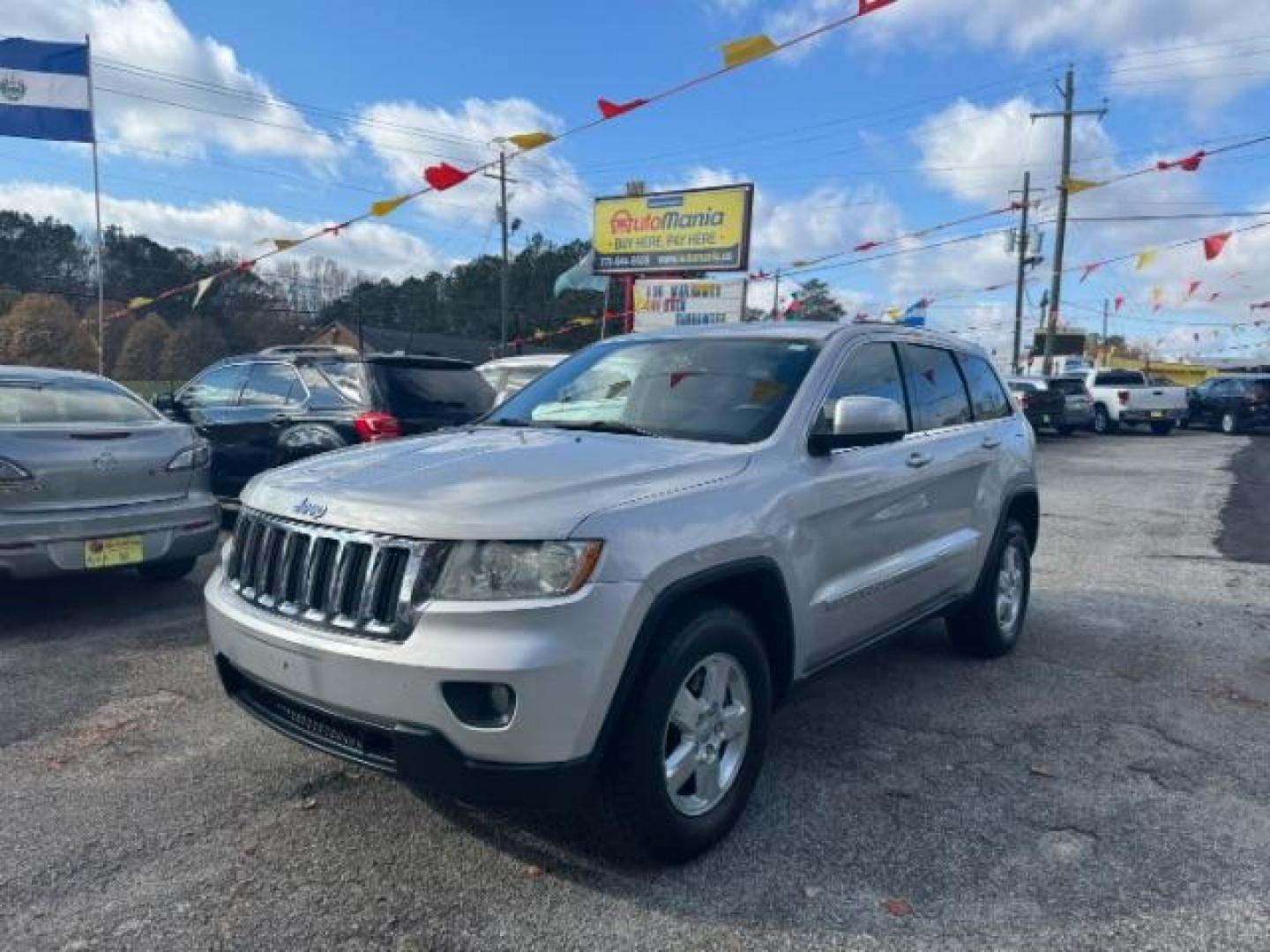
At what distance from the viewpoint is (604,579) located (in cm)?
265

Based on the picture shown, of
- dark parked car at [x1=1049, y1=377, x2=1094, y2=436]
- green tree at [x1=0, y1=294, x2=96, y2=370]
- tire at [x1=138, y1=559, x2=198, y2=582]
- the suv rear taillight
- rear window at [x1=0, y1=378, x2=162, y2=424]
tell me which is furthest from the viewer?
green tree at [x1=0, y1=294, x2=96, y2=370]

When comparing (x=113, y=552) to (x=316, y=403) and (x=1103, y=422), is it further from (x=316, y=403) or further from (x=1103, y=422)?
(x=1103, y=422)

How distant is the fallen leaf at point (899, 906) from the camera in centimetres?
278

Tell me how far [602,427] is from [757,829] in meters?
1.58

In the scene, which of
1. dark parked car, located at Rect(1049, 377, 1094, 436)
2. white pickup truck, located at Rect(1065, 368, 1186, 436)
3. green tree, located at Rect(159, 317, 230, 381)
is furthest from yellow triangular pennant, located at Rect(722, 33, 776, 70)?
green tree, located at Rect(159, 317, 230, 381)

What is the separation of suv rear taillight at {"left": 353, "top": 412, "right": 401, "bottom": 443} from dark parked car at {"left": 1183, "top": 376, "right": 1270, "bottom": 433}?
27.0 m

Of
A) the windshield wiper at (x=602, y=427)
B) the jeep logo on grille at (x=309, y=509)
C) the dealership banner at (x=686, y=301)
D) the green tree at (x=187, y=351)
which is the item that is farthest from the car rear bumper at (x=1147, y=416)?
the green tree at (x=187, y=351)

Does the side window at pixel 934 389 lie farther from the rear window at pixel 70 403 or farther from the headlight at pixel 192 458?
the rear window at pixel 70 403

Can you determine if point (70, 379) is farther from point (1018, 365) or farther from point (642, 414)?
point (1018, 365)

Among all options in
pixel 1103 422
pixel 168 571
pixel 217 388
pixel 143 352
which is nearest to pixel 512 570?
pixel 168 571

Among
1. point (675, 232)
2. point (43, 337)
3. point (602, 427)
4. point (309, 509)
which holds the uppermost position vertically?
point (675, 232)

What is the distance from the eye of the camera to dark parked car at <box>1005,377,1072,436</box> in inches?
915

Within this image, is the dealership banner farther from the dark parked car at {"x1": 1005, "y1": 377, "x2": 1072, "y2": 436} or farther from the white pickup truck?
the white pickup truck

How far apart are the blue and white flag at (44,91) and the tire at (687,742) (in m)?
14.6
